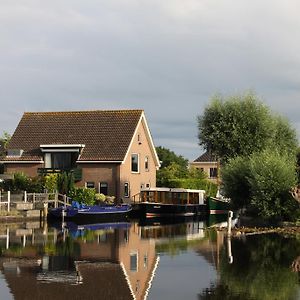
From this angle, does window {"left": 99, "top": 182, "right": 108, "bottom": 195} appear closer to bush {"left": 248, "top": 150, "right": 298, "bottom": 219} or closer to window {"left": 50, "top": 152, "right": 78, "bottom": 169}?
window {"left": 50, "top": 152, "right": 78, "bottom": 169}

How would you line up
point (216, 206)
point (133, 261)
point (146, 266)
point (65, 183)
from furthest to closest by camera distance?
point (216, 206), point (65, 183), point (133, 261), point (146, 266)

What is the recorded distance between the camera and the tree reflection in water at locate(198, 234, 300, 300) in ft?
62.0

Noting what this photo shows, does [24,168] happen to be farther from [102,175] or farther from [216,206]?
[216,206]

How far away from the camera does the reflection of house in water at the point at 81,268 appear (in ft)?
62.4

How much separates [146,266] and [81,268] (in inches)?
95.4

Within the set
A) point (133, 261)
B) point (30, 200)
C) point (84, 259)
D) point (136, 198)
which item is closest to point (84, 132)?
point (136, 198)

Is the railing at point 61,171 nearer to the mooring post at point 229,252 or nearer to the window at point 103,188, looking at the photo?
the window at point 103,188

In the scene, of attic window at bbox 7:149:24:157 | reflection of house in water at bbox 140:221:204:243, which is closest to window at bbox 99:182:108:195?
attic window at bbox 7:149:24:157

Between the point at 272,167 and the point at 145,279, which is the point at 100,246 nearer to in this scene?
the point at 145,279

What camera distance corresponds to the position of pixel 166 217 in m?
59.2

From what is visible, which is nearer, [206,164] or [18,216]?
[18,216]

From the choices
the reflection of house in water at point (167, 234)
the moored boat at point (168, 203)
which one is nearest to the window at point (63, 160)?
the moored boat at point (168, 203)

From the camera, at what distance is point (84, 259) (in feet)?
87.1

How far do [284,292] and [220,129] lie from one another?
40135 mm
